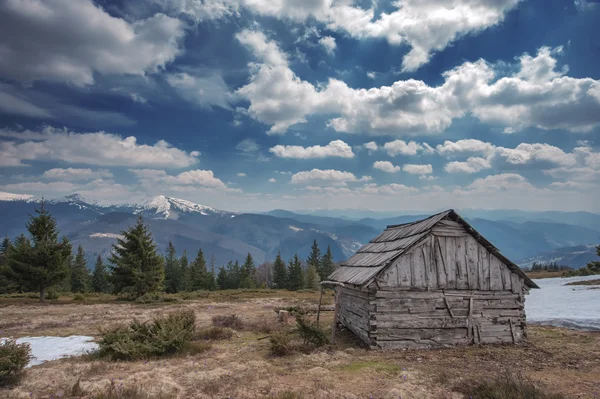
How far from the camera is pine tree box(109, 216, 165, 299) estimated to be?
3781 centimetres

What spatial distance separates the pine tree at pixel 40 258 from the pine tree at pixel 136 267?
509 cm

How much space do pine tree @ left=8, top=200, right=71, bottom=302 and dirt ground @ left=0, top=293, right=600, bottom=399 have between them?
91.8 ft

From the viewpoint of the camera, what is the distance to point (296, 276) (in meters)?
81.8

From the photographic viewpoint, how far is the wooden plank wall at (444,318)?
1514 cm

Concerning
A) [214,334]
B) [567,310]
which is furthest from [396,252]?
[567,310]

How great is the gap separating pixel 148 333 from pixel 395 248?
12357 millimetres

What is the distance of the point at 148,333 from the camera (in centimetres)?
1455

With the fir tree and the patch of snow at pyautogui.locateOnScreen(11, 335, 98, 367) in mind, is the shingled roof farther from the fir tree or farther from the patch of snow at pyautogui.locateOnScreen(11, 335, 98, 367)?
the fir tree

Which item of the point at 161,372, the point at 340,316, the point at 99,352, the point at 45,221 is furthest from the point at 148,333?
the point at 45,221

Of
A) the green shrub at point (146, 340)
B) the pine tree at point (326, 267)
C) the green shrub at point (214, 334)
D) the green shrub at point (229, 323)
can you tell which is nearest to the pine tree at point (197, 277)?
the pine tree at point (326, 267)

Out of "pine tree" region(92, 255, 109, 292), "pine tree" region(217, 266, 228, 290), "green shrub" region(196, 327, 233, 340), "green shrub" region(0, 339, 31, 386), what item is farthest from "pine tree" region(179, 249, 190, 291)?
"green shrub" region(0, 339, 31, 386)

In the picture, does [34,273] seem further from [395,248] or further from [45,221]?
[395,248]

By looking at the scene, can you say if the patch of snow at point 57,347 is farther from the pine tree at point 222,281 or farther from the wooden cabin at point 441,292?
the pine tree at point 222,281

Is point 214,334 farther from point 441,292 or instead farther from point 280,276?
point 280,276
